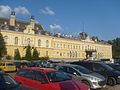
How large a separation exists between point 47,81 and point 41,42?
5632cm

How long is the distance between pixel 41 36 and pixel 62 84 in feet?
186

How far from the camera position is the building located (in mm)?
55469

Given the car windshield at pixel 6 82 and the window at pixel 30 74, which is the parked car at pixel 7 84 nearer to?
the car windshield at pixel 6 82

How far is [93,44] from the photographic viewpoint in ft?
284

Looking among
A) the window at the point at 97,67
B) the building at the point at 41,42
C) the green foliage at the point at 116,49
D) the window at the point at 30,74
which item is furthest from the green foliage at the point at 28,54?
the green foliage at the point at 116,49

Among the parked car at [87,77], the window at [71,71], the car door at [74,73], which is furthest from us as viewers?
the window at [71,71]

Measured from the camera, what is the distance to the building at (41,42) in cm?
5547

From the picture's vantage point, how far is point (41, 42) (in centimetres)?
6394

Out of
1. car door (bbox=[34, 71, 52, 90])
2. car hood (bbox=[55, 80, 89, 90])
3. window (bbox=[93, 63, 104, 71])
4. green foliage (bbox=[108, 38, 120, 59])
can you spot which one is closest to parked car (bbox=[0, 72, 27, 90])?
car door (bbox=[34, 71, 52, 90])

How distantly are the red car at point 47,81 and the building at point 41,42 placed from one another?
45555 mm

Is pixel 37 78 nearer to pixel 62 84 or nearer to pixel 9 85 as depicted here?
pixel 62 84

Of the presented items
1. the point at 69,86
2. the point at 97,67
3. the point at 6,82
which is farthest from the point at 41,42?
the point at 6,82

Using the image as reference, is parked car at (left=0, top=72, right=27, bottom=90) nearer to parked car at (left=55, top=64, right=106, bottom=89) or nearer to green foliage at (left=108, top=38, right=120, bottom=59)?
parked car at (left=55, top=64, right=106, bottom=89)

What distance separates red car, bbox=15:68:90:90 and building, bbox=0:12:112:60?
45.6m
